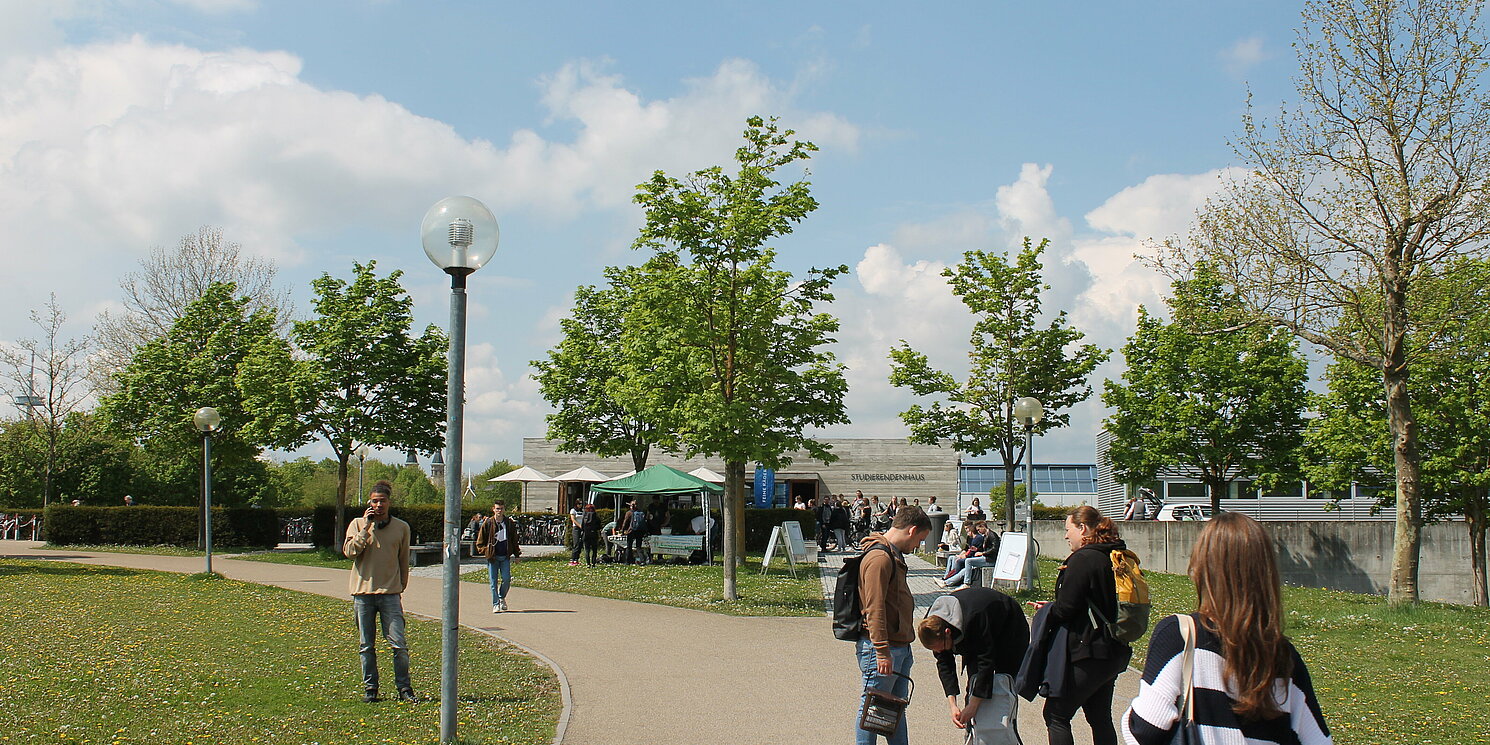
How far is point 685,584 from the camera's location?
20.4 metres

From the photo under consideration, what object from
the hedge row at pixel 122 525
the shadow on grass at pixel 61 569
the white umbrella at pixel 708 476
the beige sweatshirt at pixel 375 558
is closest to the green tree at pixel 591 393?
the white umbrella at pixel 708 476

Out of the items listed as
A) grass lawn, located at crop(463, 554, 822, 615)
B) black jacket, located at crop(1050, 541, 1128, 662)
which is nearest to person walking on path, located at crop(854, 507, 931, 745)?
black jacket, located at crop(1050, 541, 1128, 662)

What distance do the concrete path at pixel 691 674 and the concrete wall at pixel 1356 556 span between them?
11089 mm

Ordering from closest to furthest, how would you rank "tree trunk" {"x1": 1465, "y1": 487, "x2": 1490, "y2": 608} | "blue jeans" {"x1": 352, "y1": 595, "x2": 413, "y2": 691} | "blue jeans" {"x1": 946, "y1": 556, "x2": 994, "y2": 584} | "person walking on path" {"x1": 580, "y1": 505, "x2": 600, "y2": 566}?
1. "blue jeans" {"x1": 352, "y1": 595, "x2": 413, "y2": 691}
2. "blue jeans" {"x1": 946, "y1": 556, "x2": 994, "y2": 584}
3. "tree trunk" {"x1": 1465, "y1": 487, "x2": 1490, "y2": 608}
4. "person walking on path" {"x1": 580, "y1": 505, "x2": 600, "y2": 566}

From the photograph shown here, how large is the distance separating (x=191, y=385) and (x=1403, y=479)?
3192 centimetres

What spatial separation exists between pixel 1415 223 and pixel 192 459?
35373mm

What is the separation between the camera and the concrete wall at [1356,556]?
83.8 ft

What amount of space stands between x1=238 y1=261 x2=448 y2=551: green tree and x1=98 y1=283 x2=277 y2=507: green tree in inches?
135

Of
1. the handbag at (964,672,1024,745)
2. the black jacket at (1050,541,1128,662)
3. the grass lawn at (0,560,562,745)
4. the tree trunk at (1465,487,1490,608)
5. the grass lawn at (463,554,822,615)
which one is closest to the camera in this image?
the black jacket at (1050,541,1128,662)

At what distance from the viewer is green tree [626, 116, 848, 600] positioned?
57.6 ft

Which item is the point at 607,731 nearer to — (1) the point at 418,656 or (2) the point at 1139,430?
(1) the point at 418,656

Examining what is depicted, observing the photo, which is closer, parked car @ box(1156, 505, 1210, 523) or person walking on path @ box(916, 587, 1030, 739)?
person walking on path @ box(916, 587, 1030, 739)

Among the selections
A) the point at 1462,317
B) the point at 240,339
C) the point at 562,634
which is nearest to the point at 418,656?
the point at 562,634

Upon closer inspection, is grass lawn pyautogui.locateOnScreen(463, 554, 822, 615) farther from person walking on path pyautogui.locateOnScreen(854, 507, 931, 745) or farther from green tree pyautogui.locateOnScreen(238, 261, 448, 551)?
person walking on path pyautogui.locateOnScreen(854, 507, 931, 745)
